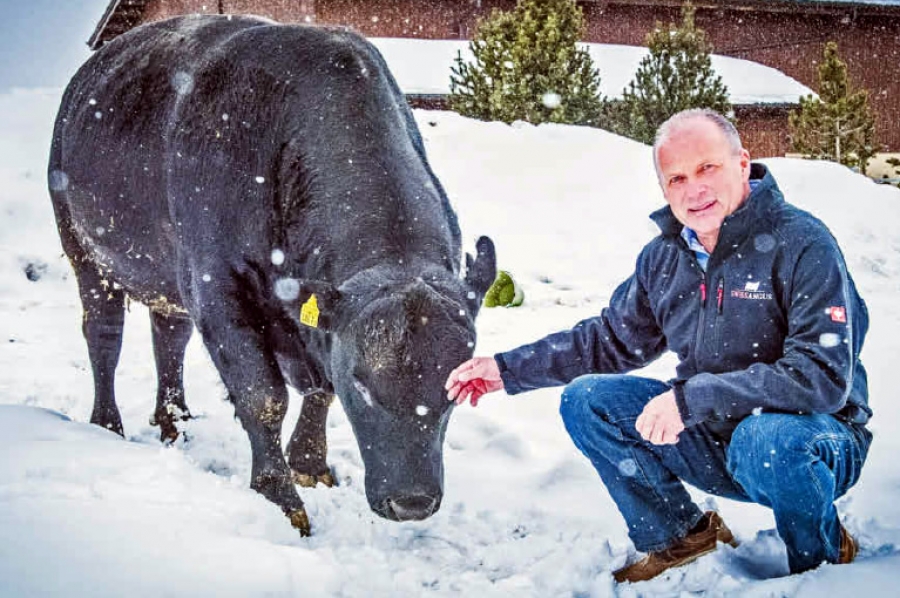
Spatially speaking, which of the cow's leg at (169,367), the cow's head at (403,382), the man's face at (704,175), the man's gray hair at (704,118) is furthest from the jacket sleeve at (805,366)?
the cow's leg at (169,367)

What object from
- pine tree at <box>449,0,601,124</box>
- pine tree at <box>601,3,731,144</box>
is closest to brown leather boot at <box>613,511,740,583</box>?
pine tree at <box>449,0,601,124</box>

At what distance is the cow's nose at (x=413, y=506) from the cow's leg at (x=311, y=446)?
5.10 feet

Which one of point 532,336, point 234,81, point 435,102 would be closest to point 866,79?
point 435,102

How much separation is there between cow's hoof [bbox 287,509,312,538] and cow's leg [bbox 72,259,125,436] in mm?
1879

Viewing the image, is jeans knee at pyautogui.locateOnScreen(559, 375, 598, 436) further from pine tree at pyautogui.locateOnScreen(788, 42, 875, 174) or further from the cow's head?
pine tree at pyautogui.locateOnScreen(788, 42, 875, 174)

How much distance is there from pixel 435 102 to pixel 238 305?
56.7ft

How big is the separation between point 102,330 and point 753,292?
407 cm

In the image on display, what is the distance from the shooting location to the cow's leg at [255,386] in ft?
12.3

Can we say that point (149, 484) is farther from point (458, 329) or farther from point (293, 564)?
point (458, 329)

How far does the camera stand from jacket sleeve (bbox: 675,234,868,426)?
2.32 metres

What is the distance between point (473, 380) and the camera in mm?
2965

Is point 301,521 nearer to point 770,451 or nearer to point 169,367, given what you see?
point 770,451

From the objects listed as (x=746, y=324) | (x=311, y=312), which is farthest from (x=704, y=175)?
(x=311, y=312)

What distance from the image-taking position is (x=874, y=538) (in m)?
2.83
